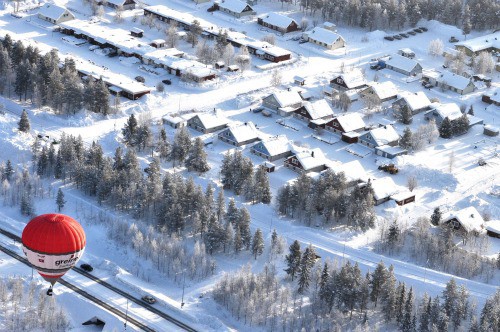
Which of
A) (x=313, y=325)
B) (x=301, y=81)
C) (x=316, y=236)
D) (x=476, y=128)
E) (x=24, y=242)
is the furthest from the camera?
(x=301, y=81)

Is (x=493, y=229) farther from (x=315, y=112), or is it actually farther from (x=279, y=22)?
(x=279, y=22)

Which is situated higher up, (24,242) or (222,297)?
(24,242)

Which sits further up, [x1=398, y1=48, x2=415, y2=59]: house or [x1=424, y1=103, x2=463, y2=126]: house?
[x1=424, y1=103, x2=463, y2=126]: house

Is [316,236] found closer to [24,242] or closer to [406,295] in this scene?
[406,295]

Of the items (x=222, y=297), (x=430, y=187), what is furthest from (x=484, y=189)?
(x=222, y=297)

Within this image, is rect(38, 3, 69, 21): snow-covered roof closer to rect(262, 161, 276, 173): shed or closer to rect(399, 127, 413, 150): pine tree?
rect(262, 161, 276, 173): shed

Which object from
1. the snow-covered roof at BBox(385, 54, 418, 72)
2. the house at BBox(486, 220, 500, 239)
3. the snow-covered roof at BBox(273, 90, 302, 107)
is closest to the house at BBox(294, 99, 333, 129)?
the snow-covered roof at BBox(273, 90, 302, 107)

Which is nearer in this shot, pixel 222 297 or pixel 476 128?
pixel 222 297

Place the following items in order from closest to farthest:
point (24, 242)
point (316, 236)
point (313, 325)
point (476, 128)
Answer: point (24, 242), point (313, 325), point (316, 236), point (476, 128)
